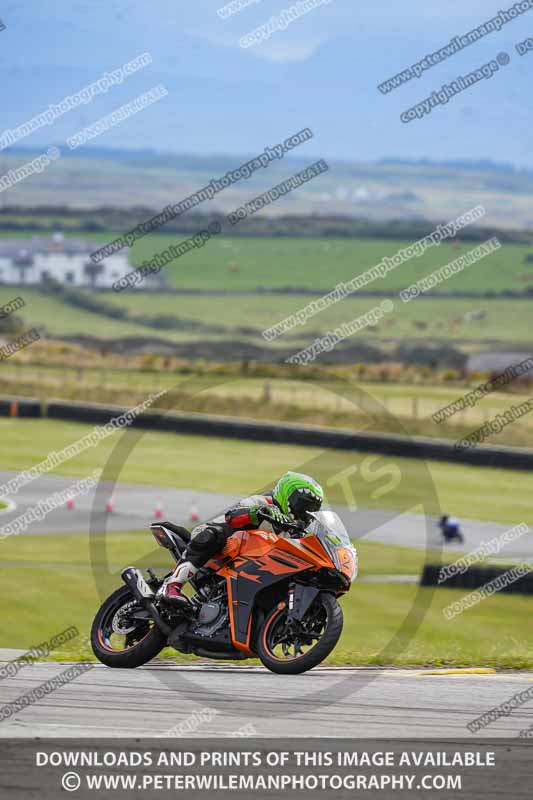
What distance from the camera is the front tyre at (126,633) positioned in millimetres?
9500

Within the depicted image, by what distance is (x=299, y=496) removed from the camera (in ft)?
→ 29.9

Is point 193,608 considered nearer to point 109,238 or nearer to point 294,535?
point 294,535

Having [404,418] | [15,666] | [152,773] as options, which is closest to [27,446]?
[404,418]

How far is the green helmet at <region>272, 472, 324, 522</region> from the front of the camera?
9.12 m

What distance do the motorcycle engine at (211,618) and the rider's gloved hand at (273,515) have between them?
2.22 ft

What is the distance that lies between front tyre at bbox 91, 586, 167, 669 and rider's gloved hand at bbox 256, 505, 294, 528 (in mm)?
1122

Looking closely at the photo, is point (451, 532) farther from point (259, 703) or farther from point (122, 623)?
point (259, 703)

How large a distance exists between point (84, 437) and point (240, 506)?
36383 mm

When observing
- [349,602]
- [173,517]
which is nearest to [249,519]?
[349,602]

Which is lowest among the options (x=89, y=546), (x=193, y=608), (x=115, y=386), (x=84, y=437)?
(x=115, y=386)

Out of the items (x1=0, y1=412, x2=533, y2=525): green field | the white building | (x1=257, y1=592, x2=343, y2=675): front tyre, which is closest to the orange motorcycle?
(x1=257, y1=592, x2=343, y2=675): front tyre

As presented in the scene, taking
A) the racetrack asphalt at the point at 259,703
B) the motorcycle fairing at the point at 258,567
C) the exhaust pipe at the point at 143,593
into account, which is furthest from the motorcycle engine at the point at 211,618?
the racetrack asphalt at the point at 259,703

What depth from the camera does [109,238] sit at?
18125 cm

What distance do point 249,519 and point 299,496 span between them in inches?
16.7
